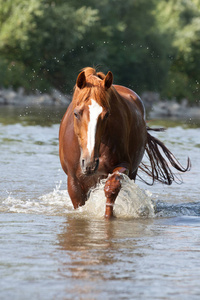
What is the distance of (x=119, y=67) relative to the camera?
5175 cm

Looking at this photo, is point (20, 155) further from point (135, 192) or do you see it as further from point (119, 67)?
point (119, 67)

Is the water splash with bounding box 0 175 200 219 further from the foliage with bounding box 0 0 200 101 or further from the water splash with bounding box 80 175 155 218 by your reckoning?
the foliage with bounding box 0 0 200 101

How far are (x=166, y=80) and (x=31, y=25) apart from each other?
1575 centimetres

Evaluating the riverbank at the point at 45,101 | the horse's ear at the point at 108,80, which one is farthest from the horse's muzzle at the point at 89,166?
the riverbank at the point at 45,101

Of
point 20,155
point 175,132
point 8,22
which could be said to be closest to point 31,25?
point 8,22

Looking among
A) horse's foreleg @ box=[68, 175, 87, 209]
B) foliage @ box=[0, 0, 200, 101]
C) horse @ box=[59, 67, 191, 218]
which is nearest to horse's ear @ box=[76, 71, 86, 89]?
horse @ box=[59, 67, 191, 218]

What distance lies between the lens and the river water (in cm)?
416

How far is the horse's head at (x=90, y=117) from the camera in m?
5.75

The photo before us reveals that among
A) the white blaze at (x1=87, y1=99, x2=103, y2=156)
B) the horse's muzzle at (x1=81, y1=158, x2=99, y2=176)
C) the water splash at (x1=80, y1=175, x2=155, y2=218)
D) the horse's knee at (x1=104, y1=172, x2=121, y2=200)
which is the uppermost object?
the white blaze at (x1=87, y1=99, x2=103, y2=156)

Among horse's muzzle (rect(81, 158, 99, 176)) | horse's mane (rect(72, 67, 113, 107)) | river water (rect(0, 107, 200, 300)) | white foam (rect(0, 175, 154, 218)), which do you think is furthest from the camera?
white foam (rect(0, 175, 154, 218))

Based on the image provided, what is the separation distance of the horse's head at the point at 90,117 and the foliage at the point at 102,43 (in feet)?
121

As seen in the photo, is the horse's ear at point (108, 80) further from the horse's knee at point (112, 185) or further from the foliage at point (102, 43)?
the foliage at point (102, 43)

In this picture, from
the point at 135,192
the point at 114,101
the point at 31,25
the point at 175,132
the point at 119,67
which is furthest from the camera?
the point at 119,67

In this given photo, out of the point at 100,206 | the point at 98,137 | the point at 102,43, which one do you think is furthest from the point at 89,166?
the point at 102,43
